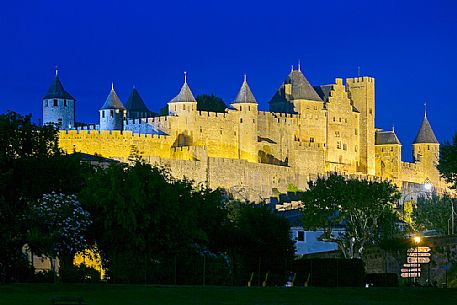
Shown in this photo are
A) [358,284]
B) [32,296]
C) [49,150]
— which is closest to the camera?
[32,296]

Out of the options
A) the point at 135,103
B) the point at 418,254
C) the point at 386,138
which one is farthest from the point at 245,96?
the point at 418,254

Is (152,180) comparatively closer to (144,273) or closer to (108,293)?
(144,273)

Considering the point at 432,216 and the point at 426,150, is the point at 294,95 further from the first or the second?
the point at 432,216

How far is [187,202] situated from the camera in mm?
51812

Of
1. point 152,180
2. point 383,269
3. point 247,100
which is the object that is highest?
point 247,100

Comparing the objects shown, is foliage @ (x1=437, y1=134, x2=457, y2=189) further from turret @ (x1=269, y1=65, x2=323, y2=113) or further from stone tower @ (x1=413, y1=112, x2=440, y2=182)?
stone tower @ (x1=413, y1=112, x2=440, y2=182)

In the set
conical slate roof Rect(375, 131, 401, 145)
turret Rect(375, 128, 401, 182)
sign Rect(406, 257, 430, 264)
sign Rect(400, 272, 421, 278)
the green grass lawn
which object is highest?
conical slate roof Rect(375, 131, 401, 145)

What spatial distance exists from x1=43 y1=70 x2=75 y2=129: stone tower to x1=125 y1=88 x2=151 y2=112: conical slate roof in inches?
387

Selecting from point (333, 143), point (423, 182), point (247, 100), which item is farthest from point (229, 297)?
point (423, 182)

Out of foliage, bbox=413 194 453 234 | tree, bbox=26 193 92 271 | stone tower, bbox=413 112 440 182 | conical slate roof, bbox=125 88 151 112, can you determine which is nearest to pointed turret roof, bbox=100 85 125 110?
conical slate roof, bbox=125 88 151 112

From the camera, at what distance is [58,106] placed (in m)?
107

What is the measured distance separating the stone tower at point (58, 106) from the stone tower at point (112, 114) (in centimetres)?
249

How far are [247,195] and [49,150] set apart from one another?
4266cm

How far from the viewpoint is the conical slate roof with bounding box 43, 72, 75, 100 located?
107 m
